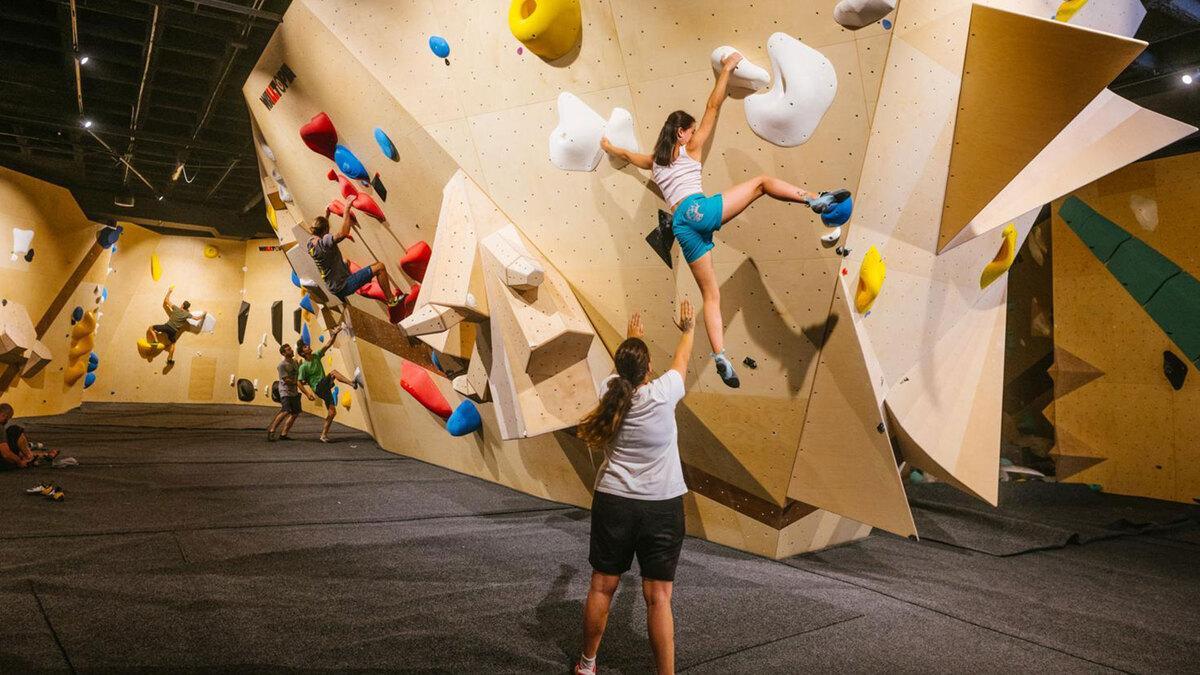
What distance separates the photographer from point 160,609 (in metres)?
2.56

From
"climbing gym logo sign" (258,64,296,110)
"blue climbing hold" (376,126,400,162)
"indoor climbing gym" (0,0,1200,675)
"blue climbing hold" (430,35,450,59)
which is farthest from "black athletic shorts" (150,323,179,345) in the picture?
"blue climbing hold" (430,35,450,59)

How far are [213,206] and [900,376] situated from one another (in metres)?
13.7

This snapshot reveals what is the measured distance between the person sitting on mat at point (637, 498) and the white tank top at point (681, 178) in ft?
3.00

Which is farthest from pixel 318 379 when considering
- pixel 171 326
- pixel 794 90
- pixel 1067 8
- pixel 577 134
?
pixel 1067 8

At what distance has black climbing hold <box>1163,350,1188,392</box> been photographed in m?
6.49

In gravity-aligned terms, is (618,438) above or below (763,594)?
above

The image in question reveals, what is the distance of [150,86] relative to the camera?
294 inches

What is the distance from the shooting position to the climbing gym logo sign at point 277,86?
496cm

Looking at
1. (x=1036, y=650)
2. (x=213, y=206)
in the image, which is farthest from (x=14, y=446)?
(x=213, y=206)

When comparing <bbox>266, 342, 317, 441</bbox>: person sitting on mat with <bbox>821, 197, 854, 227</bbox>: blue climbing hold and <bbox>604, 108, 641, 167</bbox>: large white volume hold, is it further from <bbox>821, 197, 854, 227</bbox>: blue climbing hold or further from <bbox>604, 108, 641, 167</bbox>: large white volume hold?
<bbox>821, 197, 854, 227</bbox>: blue climbing hold

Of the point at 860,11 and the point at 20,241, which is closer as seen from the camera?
the point at 860,11

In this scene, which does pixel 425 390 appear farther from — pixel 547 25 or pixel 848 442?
pixel 848 442

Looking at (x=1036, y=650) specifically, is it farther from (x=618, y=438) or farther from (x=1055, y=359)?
(x=1055, y=359)

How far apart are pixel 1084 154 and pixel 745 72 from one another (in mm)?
1936
